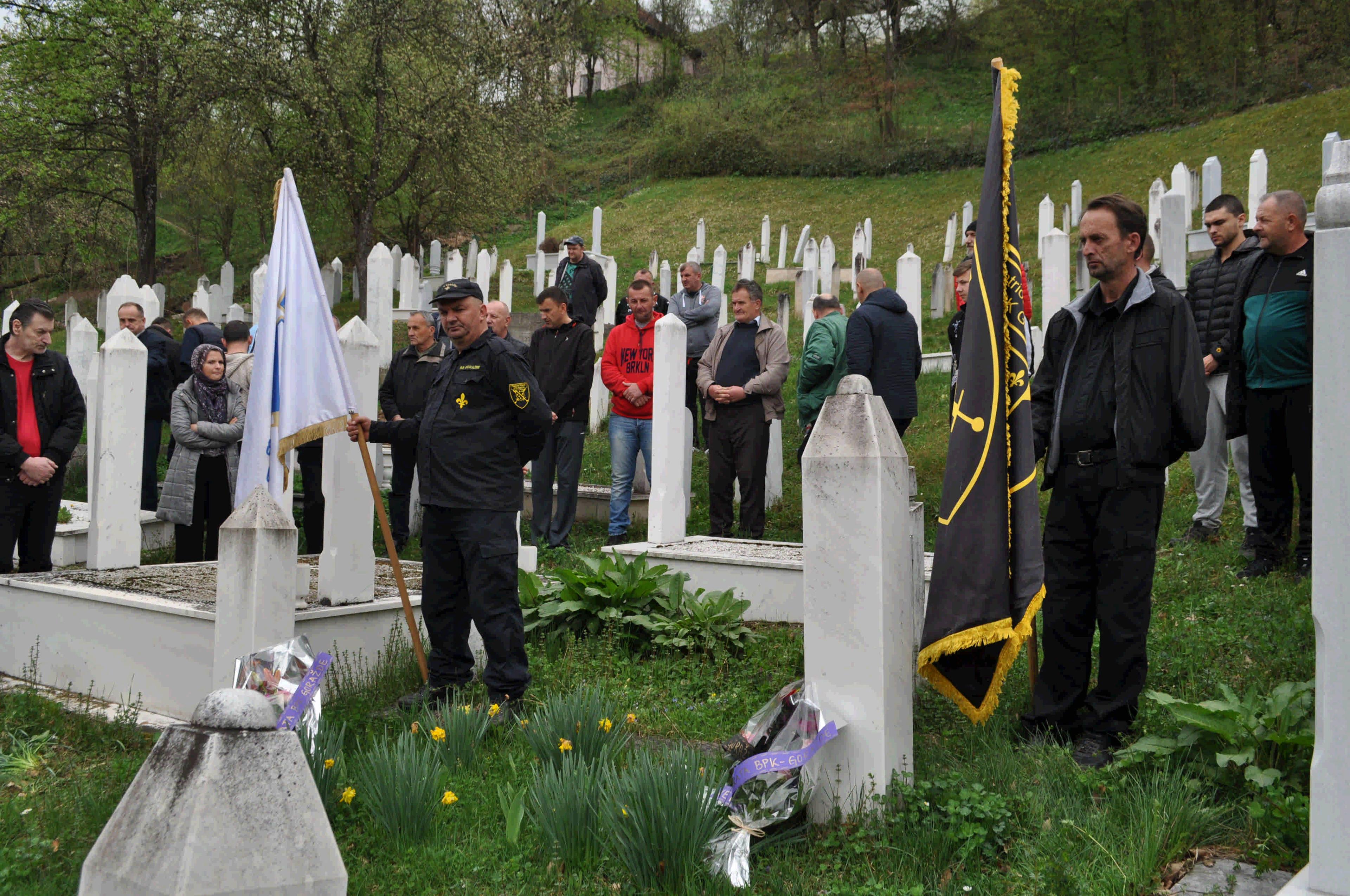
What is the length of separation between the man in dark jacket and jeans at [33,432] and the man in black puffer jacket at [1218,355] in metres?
7.01

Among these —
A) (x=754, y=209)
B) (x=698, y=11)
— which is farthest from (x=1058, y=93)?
(x=698, y=11)

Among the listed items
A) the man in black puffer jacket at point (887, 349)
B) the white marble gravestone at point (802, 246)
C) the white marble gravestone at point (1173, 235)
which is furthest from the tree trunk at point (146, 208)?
the white marble gravestone at point (1173, 235)

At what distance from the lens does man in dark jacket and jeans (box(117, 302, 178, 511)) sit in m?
9.64

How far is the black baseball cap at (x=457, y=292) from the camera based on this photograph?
5.36 metres

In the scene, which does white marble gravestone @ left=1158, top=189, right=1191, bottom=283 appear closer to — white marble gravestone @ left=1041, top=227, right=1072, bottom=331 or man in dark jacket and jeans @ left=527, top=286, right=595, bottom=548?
white marble gravestone @ left=1041, top=227, right=1072, bottom=331

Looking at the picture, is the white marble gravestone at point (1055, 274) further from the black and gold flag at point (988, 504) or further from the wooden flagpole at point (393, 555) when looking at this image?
the wooden flagpole at point (393, 555)

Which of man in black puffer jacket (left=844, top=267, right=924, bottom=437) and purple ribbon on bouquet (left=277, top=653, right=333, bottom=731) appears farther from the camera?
man in black puffer jacket (left=844, top=267, right=924, bottom=437)

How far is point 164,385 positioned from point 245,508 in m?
5.84

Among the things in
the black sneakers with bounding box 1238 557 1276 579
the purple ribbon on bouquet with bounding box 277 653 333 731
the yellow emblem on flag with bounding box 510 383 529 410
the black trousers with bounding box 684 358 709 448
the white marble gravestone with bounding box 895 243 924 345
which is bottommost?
the purple ribbon on bouquet with bounding box 277 653 333 731

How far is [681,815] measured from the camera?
3.38 metres

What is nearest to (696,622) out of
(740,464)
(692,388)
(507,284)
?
(740,464)

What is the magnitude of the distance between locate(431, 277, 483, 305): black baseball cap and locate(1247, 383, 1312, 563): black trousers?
14.2 ft

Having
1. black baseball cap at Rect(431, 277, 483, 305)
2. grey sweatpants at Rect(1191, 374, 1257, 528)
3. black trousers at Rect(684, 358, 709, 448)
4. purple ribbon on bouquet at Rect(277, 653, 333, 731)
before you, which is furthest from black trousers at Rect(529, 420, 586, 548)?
grey sweatpants at Rect(1191, 374, 1257, 528)

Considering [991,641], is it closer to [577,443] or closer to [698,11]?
[577,443]
